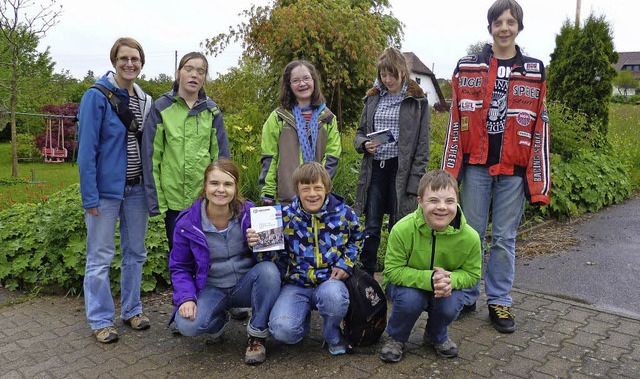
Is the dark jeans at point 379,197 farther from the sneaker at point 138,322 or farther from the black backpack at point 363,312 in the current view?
the sneaker at point 138,322

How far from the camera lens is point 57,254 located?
471cm

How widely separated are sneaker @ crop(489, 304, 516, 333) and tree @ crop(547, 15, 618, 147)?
7207 millimetres

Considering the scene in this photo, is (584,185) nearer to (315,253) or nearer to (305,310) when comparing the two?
(315,253)

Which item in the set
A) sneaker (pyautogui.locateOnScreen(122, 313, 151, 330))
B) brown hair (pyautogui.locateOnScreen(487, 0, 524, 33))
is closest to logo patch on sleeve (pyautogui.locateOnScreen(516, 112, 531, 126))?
brown hair (pyautogui.locateOnScreen(487, 0, 524, 33))

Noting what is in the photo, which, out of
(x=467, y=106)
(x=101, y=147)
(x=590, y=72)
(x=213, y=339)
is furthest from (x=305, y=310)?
(x=590, y=72)

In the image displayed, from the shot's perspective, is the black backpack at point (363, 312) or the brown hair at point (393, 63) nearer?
the black backpack at point (363, 312)

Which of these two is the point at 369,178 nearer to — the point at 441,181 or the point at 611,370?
the point at 441,181

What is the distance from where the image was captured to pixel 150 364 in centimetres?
320

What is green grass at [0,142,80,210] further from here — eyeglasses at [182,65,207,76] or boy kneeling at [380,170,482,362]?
boy kneeling at [380,170,482,362]

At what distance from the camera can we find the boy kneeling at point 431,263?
10.3ft

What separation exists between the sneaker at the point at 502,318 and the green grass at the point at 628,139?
790cm

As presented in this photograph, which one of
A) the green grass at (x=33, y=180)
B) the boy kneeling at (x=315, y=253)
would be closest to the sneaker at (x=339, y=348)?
the boy kneeling at (x=315, y=253)

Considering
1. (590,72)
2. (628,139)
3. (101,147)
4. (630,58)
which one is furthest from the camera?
(630,58)

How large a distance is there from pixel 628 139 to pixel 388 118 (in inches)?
437
